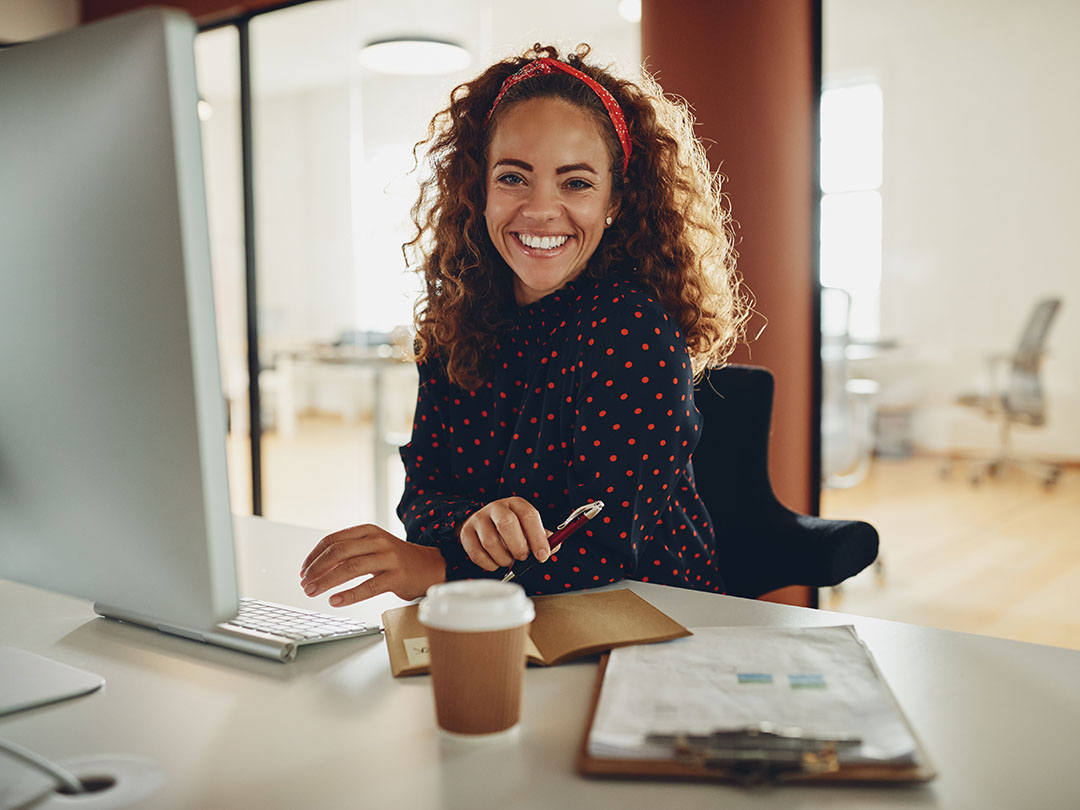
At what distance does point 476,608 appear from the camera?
0.61 m

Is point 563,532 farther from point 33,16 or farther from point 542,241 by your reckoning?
point 33,16

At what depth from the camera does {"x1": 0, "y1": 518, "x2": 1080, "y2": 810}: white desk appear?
586 millimetres

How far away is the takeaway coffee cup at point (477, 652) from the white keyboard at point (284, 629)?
235mm

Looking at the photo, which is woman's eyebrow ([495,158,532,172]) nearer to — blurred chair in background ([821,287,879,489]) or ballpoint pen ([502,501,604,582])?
ballpoint pen ([502,501,604,582])

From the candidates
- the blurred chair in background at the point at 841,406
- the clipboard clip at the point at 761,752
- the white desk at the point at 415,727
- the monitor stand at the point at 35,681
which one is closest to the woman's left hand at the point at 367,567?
the white desk at the point at 415,727

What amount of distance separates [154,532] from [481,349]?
0.83m

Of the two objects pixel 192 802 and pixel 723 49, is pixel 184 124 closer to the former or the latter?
pixel 192 802

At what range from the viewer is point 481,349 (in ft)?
4.59

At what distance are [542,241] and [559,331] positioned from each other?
5.4 inches

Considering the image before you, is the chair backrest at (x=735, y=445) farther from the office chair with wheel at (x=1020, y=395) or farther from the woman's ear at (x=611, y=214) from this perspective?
the office chair with wheel at (x=1020, y=395)

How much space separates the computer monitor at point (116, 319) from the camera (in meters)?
0.53

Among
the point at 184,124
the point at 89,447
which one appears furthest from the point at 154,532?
the point at 184,124

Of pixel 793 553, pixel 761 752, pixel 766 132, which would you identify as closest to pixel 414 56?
pixel 766 132

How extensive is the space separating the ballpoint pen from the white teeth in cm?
47
